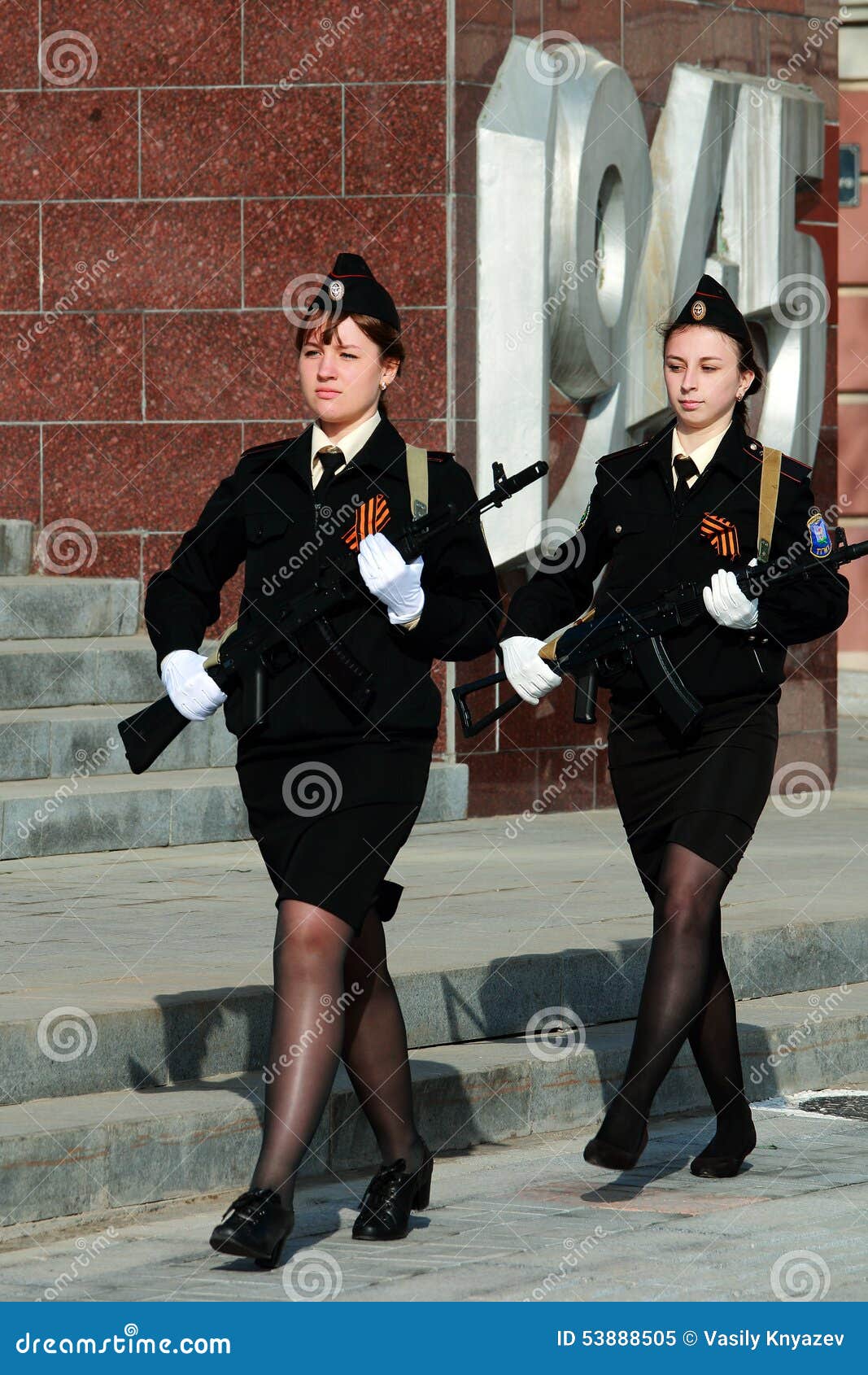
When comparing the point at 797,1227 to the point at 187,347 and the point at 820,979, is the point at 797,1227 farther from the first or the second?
the point at 187,347

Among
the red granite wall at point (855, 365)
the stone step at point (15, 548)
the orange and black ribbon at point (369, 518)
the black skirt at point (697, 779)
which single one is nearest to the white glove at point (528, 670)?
the black skirt at point (697, 779)

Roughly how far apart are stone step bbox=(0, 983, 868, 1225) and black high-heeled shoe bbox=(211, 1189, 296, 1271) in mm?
689

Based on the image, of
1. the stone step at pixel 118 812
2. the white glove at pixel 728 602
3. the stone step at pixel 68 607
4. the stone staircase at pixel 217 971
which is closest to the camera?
the white glove at pixel 728 602

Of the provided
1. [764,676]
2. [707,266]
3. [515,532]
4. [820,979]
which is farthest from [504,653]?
[707,266]

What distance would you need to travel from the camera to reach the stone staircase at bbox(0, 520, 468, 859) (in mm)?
9430

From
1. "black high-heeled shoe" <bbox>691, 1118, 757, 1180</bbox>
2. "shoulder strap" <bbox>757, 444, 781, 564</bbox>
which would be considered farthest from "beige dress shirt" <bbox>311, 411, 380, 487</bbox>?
"black high-heeled shoe" <bbox>691, 1118, 757, 1180</bbox>

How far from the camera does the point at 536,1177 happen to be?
19.7 ft

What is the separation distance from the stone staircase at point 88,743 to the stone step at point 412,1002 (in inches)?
→ 61.5

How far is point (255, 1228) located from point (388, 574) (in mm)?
1278

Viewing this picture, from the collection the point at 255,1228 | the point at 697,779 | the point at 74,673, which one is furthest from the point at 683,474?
the point at 74,673

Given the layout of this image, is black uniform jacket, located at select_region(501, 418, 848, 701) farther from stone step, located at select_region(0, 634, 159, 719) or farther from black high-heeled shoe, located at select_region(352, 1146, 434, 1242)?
stone step, located at select_region(0, 634, 159, 719)

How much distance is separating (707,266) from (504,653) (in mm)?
7363

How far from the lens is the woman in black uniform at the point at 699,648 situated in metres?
5.59

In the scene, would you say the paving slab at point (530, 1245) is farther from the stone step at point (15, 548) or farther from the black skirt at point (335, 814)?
the stone step at point (15, 548)
